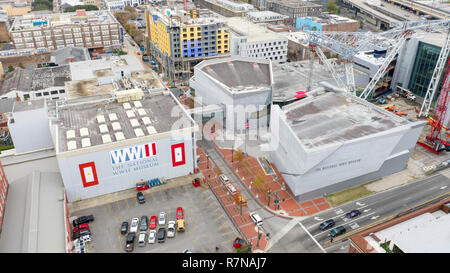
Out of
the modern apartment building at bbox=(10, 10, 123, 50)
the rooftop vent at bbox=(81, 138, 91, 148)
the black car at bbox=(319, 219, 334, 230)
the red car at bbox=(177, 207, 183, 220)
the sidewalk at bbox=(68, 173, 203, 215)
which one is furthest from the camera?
the modern apartment building at bbox=(10, 10, 123, 50)

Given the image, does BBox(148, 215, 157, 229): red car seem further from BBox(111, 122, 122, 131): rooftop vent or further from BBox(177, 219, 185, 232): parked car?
BBox(111, 122, 122, 131): rooftop vent

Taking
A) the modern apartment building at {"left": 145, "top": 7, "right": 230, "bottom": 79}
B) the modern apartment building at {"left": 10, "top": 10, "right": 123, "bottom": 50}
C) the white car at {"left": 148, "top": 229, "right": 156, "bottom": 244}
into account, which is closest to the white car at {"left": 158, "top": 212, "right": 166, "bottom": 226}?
the white car at {"left": 148, "top": 229, "right": 156, "bottom": 244}

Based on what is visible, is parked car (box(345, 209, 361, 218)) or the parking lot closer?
the parking lot

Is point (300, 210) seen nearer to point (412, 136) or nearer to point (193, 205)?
point (193, 205)

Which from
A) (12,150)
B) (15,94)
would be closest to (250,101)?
(12,150)

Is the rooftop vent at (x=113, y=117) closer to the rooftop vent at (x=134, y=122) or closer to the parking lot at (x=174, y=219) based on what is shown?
the rooftop vent at (x=134, y=122)

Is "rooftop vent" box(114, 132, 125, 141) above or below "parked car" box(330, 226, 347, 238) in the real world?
above

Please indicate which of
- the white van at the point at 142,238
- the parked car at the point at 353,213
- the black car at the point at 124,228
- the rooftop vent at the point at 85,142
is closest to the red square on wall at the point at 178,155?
the rooftop vent at the point at 85,142
